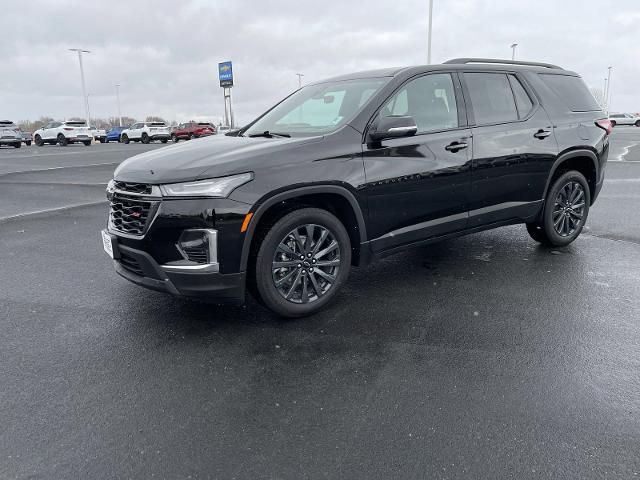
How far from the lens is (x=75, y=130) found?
117ft

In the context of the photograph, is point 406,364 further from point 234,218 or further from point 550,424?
point 234,218

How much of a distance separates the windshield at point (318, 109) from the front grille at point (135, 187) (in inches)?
48.3

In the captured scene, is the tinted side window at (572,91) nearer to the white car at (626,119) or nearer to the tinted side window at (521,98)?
the tinted side window at (521,98)

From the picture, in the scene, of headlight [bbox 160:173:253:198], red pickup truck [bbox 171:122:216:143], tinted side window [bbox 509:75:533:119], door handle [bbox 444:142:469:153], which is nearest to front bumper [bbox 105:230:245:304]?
headlight [bbox 160:173:253:198]

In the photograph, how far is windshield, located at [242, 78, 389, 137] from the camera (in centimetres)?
409

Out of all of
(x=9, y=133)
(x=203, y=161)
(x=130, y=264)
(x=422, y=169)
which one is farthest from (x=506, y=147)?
(x=9, y=133)

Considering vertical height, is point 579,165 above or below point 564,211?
above

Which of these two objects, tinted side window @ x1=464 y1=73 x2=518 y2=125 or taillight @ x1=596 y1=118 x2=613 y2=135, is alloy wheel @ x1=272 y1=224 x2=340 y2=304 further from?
taillight @ x1=596 y1=118 x2=613 y2=135

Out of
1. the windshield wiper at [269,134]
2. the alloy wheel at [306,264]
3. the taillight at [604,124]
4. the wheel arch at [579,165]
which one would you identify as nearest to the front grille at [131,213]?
the alloy wheel at [306,264]

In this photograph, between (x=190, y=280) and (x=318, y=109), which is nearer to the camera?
(x=190, y=280)

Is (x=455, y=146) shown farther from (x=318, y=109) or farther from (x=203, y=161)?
(x=203, y=161)

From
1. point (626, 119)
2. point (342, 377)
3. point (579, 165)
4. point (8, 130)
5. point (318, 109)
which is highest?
point (8, 130)

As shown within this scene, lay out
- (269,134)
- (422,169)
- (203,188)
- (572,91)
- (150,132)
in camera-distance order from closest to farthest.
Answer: (203,188) → (422,169) → (269,134) → (572,91) → (150,132)

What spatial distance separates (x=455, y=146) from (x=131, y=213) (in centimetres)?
→ 265
